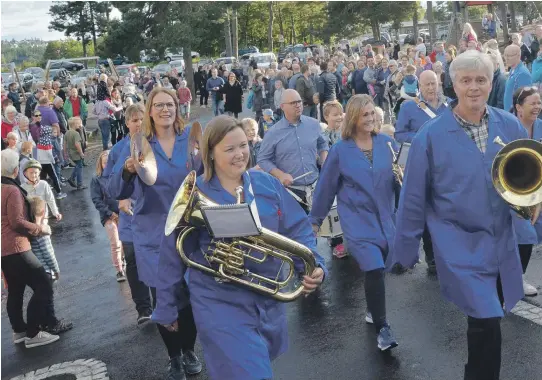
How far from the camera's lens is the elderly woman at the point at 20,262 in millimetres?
6227

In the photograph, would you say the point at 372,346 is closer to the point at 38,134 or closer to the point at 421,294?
the point at 421,294

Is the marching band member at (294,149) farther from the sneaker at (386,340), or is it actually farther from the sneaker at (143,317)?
the sneaker at (386,340)

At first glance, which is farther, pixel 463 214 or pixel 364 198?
pixel 364 198

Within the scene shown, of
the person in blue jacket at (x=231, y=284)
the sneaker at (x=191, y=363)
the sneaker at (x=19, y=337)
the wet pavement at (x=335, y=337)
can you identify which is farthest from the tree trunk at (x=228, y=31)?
the person in blue jacket at (x=231, y=284)

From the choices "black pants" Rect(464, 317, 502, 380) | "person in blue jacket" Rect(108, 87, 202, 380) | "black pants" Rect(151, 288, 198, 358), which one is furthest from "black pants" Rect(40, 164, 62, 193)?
"black pants" Rect(464, 317, 502, 380)

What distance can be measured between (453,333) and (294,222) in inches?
89.3

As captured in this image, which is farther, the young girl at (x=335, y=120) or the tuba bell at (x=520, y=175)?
the young girl at (x=335, y=120)

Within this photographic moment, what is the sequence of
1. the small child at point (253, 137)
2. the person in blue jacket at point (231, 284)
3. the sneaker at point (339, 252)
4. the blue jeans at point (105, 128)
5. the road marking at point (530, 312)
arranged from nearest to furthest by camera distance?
the person in blue jacket at point (231, 284), the road marking at point (530, 312), the sneaker at point (339, 252), the small child at point (253, 137), the blue jeans at point (105, 128)

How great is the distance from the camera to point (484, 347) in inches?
145

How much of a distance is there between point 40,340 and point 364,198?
3315 mm

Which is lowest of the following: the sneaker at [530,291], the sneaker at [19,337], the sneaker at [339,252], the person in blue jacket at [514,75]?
the sneaker at [19,337]

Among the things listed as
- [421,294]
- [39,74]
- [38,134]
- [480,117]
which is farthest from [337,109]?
[39,74]

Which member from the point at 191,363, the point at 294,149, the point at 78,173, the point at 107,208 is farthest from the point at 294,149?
the point at 78,173

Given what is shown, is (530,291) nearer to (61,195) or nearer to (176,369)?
(176,369)
